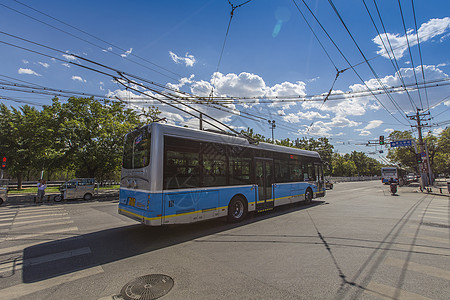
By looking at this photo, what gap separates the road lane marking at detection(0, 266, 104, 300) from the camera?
3401 mm

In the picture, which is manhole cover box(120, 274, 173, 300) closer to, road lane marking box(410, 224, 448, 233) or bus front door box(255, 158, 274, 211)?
bus front door box(255, 158, 274, 211)

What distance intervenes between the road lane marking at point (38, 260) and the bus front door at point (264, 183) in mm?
6387

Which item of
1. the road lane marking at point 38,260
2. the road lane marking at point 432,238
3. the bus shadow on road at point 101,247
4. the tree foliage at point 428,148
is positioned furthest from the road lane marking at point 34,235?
the tree foliage at point 428,148

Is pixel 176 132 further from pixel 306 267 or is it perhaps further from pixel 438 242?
pixel 438 242

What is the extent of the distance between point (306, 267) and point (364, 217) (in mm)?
6646

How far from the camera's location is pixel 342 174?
3408 inches

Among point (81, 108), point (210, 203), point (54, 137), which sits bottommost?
point (210, 203)

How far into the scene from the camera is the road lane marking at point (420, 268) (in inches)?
156

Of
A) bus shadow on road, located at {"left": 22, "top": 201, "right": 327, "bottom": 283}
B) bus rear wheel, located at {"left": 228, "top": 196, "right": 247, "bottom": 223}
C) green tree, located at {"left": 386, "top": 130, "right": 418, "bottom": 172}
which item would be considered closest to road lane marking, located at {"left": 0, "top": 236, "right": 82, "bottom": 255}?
bus shadow on road, located at {"left": 22, "top": 201, "right": 327, "bottom": 283}

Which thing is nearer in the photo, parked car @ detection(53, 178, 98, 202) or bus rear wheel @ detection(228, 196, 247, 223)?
bus rear wheel @ detection(228, 196, 247, 223)

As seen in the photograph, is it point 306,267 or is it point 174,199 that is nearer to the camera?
point 306,267

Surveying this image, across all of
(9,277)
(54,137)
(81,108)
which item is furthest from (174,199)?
(81,108)

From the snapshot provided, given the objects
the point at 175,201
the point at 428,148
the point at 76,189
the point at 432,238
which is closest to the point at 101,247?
the point at 175,201

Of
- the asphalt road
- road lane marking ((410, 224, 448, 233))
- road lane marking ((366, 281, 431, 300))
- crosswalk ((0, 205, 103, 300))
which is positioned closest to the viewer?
road lane marking ((366, 281, 431, 300))
